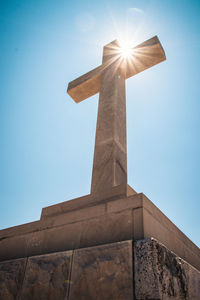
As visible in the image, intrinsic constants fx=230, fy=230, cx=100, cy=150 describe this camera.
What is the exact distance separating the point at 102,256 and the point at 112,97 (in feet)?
12.1

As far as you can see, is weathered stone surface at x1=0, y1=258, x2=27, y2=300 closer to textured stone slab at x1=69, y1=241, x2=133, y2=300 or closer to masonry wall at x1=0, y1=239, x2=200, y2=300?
masonry wall at x1=0, y1=239, x2=200, y2=300

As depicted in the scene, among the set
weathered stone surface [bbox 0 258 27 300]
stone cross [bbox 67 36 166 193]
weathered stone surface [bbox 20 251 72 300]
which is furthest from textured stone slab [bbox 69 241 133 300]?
stone cross [bbox 67 36 166 193]

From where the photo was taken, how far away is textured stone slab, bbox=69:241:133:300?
2.12 m

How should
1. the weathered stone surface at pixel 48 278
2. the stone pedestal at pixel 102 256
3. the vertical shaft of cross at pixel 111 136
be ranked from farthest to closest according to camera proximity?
1. the vertical shaft of cross at pixel 111 136
2. the weathered stone surface at pixel 48 278
3. the stone pedestal at pixel 102 256

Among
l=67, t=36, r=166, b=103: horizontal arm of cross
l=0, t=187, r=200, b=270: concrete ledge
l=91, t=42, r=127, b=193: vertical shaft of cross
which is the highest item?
l=67, t=36, r=166, b=103: horizontal arm of cross

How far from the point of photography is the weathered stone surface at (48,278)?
7.92 feet

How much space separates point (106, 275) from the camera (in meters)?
2.23

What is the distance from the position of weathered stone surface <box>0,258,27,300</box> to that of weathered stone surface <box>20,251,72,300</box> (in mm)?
97

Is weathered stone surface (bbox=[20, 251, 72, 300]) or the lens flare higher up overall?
the lens flare

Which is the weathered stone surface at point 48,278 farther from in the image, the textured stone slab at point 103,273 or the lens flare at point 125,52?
the lens flare at point 125,52

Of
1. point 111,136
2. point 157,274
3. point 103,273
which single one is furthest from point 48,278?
point 111,136

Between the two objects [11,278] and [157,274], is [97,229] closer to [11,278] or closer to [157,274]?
[157,274]

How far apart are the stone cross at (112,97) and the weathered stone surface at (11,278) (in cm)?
158

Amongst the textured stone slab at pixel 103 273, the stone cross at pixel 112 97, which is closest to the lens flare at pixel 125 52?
the stone cross at pixel 112 97
